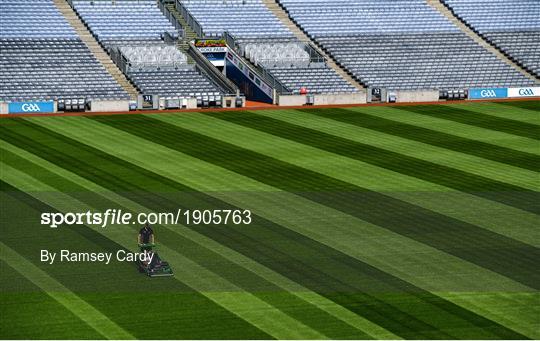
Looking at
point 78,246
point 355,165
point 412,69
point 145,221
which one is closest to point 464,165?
point 355,165

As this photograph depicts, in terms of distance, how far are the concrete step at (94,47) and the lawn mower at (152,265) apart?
40272 mm

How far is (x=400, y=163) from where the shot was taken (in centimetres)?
4781

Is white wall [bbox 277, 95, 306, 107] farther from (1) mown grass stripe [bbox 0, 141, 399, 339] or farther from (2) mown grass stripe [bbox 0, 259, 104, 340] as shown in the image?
(2) mown grass stripe [bbox 0, 259, 104, 340]

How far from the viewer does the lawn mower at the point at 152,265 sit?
29.3 meters

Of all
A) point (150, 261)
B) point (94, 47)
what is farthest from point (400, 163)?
point (94, 47)

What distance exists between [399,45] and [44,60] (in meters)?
25.6

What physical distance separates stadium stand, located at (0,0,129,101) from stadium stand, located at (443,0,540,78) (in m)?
29.8

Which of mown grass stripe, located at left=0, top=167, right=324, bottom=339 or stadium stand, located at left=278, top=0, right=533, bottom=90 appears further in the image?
stadium stand, located at left=278, top=0, right=533, bottom=90

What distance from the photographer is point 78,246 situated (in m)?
32.2

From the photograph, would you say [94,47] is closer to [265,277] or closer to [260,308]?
[265,277]

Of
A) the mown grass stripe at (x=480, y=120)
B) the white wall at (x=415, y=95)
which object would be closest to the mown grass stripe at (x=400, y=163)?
the mown grass stripe at (x=480, y=120)

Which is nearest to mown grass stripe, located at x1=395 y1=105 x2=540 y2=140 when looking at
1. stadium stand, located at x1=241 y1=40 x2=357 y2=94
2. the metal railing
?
stadium stand, located at x1=241 y1=40 x2=357 y2=94

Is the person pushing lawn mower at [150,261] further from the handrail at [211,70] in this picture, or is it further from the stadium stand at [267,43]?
the stadium stand at [267,43]

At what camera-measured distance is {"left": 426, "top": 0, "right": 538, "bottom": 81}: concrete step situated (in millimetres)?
80456
